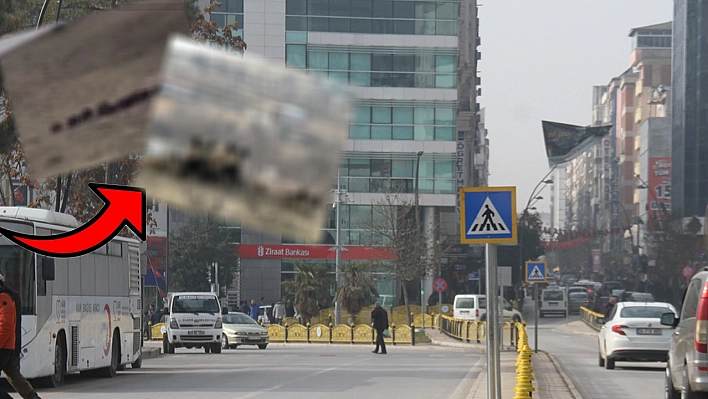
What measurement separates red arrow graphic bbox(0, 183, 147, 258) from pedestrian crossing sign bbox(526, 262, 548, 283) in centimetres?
2968

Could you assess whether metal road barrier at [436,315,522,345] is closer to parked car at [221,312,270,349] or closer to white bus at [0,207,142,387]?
parked car at [221,312,270,349]

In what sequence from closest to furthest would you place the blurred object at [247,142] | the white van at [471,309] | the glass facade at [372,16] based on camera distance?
the blurred object at [247,142]
the glass facade at [372,16]
the white van at [471,309]

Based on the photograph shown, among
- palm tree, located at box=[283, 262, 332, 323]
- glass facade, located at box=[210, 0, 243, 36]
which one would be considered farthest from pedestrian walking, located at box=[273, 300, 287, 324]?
glass facade, located at box=[210, 0, 243, 36]

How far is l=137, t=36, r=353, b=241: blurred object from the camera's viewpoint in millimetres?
1375

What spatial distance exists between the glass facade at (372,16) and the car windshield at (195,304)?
31.9 metres

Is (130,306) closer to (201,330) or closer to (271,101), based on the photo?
(201,330)

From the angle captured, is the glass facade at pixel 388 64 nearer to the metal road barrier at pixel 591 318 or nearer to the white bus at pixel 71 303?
the white bus at pixel 71 303

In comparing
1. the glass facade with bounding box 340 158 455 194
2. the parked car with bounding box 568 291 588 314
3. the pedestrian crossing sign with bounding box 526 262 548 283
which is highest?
the glass facade with bounding box 340 158 455 194

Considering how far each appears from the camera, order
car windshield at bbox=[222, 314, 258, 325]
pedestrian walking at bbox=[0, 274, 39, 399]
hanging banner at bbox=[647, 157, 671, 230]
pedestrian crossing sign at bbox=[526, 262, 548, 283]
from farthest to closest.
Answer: hanging banner at bbox=[647, 157, 671, 230], car windshield at bbox=[222, 314, 258, 325], pedestrian crossing sign at bbox=[526, 262, 548, 283], pedestrian walking at bbox=[0, 274, 39, 399]

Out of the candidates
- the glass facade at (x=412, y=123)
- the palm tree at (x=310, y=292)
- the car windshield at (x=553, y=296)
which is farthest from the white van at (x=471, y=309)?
the glass facade at (x=412, y=123)

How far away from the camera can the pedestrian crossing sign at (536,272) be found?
32.1m

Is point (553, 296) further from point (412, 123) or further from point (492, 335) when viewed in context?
point (412, 123)

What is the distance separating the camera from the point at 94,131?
158 centimetres

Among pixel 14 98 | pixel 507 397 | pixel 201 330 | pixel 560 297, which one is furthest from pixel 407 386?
pixel 560 297
